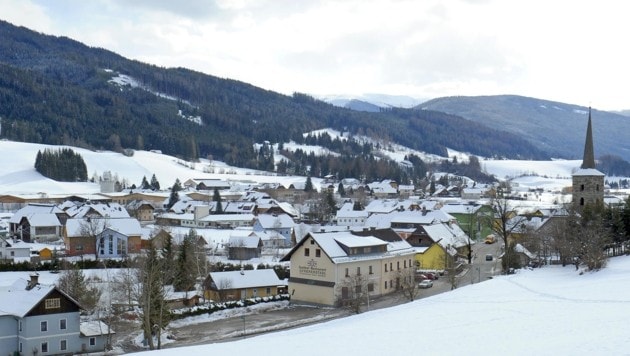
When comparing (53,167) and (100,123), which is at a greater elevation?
(100,123)

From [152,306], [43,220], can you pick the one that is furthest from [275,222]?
[152,306]

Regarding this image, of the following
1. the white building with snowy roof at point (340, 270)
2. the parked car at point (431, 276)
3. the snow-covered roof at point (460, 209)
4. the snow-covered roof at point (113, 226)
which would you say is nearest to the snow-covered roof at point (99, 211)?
the snow-covered roof at point (113, 226)

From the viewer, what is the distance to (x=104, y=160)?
160 meters

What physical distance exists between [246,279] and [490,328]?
2524 cm

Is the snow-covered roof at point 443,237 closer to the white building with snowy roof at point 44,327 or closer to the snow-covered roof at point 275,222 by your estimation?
the snow-covered roof at point 275,222

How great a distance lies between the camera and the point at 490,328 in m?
19.8

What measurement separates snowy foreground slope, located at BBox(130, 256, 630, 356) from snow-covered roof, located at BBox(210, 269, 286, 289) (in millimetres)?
15791

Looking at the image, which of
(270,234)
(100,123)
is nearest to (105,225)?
(270,234)

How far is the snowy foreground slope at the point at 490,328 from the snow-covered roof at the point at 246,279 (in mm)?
15791

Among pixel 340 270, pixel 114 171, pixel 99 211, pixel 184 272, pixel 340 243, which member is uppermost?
pixel 114 171

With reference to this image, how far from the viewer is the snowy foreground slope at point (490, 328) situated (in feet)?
54.6

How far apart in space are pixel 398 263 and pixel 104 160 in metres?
129

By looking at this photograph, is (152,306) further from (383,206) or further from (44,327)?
(383,206)

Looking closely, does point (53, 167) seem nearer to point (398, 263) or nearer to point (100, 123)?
point (100, 123)
